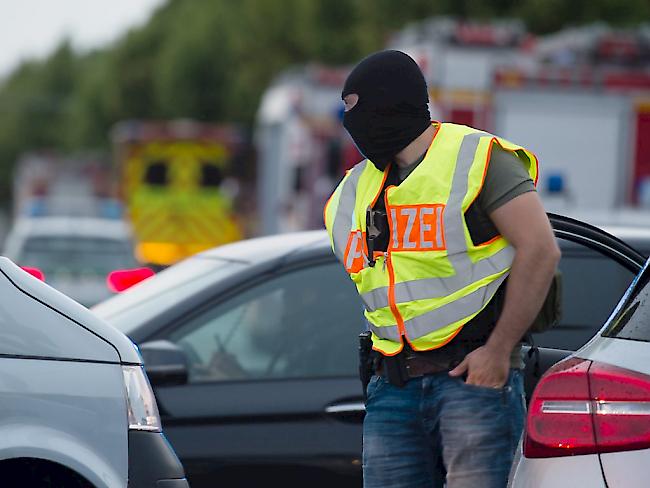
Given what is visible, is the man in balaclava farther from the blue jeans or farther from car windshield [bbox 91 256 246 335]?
car windshield [bbox 91 256 246 335]

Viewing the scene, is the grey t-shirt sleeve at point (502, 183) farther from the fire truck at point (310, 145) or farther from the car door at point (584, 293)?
the fire truck at point (310, 145)

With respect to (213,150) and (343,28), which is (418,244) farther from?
(343,28)

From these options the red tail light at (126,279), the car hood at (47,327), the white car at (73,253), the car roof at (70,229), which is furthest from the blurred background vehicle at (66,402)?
the car roof at (70,229)

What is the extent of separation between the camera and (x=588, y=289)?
211 inches

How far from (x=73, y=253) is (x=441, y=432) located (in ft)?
36.8

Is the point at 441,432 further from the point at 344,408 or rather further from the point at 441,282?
the point at 344,408

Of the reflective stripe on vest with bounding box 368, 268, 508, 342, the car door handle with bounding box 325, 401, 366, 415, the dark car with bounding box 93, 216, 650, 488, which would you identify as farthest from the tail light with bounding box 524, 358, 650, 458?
the car door handle with bounding box 325, 401, 366, 415

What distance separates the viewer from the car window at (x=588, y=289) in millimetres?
5289

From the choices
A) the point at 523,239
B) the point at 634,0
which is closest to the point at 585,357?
the point at 523,239

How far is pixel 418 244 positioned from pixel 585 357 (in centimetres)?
63

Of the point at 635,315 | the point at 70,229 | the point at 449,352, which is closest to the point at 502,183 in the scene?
the point at 449,352

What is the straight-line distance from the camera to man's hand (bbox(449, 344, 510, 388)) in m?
3.85

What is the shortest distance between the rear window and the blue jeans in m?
0.45

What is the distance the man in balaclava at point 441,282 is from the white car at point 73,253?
10.0 m
